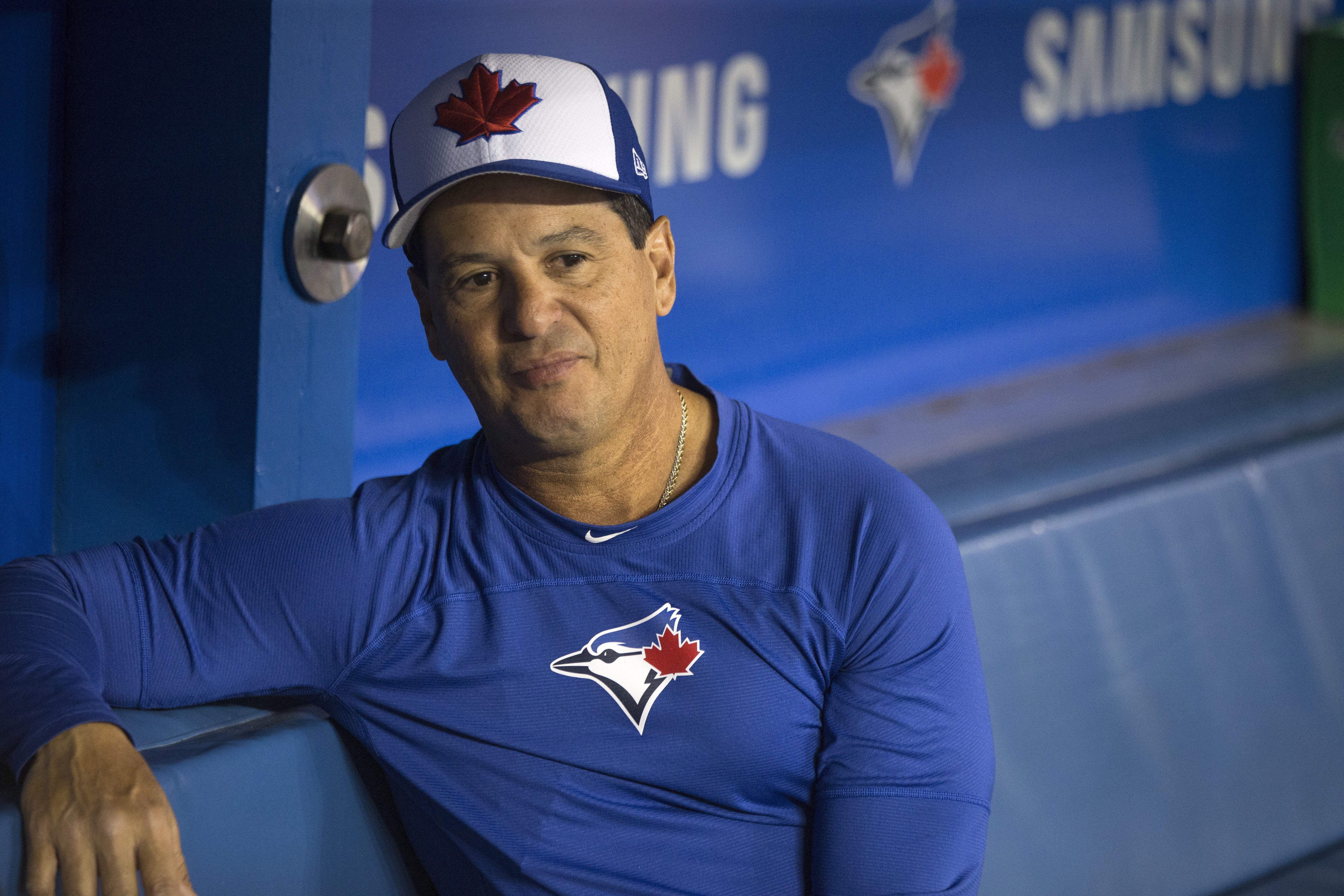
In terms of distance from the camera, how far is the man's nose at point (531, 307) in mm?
1082

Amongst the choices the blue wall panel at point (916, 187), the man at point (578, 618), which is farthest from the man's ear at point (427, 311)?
the blue wall panel at point (916, 187)

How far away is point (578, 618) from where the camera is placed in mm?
1113

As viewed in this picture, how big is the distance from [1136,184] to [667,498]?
86.3 inches

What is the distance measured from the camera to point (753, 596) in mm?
1109

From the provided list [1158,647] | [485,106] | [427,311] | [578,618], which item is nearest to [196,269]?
[427,311]

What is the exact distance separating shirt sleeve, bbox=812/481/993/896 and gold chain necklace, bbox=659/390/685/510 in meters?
0.17

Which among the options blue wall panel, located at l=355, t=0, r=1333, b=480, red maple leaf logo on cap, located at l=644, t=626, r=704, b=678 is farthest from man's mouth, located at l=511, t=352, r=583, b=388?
blue wall panel, located at l=355, t=0, r=1333, b=480

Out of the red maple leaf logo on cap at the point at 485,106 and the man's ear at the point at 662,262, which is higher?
the red maple leaf logo on cap at the point at 485,106

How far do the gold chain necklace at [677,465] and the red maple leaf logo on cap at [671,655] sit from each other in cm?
11

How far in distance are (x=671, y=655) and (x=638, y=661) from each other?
3 centimetres

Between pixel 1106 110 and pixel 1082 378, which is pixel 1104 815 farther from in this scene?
pixel 1106 110

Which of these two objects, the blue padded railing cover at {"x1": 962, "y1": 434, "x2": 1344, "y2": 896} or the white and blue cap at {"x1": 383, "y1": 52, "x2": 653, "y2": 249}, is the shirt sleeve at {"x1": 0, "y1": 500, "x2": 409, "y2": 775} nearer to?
the white and blue cap at {"x1": 383, "y1": 52, "x2": 653, "y2": 249}

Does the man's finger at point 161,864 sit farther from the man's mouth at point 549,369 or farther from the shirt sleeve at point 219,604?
the man's mouth at point 549,369

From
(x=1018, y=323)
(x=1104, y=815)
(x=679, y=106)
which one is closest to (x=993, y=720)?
(x=1104, y=815)
